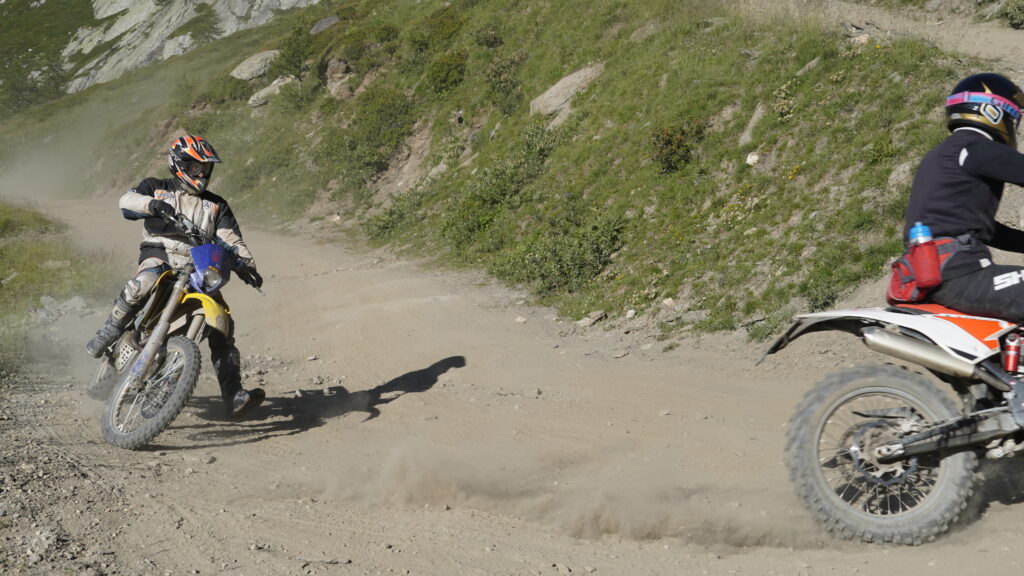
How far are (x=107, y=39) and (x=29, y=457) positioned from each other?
106017 millimetres

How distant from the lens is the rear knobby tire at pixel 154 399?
5340 mm

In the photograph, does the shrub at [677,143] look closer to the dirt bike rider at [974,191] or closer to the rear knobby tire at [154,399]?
the dirt bike rider at [974,191]

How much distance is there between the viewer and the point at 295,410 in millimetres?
6984

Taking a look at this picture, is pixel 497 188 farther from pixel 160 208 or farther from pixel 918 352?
pixel 918 352

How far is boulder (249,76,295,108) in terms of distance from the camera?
Result: 38125 mm

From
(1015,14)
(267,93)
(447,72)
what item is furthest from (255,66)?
(1015,14)

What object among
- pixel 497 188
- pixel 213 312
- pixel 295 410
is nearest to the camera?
pixel 213 312

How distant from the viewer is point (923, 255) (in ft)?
12.4

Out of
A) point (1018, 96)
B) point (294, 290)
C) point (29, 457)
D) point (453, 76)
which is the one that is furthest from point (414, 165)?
point (1018, 96)

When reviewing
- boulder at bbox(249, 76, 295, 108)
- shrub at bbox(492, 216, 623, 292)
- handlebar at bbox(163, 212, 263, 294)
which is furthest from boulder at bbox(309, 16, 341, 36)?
handlebar at bbox(163, 212, 263, 294)

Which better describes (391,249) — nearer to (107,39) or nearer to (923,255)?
(923,255)

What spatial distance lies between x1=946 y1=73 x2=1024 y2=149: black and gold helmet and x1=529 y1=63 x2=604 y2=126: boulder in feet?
48.3

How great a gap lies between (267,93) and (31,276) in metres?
25.1

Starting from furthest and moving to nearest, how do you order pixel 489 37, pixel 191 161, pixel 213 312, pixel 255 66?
pixel 255 66 → pixel 489 37 → pixel 191 161 → pixel 213 312
